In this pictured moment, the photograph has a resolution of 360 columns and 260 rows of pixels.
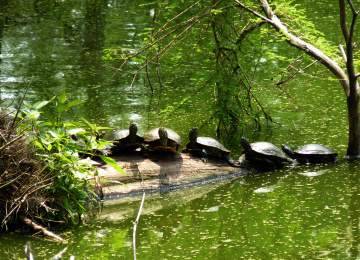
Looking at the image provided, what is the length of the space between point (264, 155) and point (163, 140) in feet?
2.97

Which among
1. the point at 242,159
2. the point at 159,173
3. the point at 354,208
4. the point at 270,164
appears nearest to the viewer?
the point at 354,208

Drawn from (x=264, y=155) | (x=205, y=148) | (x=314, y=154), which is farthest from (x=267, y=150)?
(x=205, y=148)

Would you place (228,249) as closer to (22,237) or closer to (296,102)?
(22,237)

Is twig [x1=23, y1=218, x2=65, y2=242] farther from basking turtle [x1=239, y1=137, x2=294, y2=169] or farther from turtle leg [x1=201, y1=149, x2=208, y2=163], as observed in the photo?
basking turtle [x1=239, y1=137, x2=294, y2=169]

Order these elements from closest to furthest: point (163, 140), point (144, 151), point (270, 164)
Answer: point (163, 140)
point (144, 151)
point (270, 164)

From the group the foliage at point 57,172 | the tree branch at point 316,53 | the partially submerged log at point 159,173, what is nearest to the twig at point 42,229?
the foliage at point 57,172

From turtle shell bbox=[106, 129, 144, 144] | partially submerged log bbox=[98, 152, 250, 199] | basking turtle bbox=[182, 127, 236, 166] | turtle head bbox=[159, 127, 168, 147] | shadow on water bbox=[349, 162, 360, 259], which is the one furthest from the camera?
basking turtle bbox=[182, 127, 236, 166]

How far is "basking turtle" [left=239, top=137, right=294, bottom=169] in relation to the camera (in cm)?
→ 443

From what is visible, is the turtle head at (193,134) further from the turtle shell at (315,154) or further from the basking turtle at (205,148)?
the turtle shell at (315,154)

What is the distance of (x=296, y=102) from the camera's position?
6090 millimetres

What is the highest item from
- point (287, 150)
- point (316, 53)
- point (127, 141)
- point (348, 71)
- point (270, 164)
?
point (316, 53)

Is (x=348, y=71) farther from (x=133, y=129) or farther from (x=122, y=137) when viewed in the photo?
(x=122, y=137)

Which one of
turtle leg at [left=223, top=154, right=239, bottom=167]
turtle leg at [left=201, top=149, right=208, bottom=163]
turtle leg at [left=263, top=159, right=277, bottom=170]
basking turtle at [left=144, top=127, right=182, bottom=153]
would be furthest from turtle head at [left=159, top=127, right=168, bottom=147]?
turtle leg at [left=263, top=159, right=277, bottom=170]

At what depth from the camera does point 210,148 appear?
4484mm
